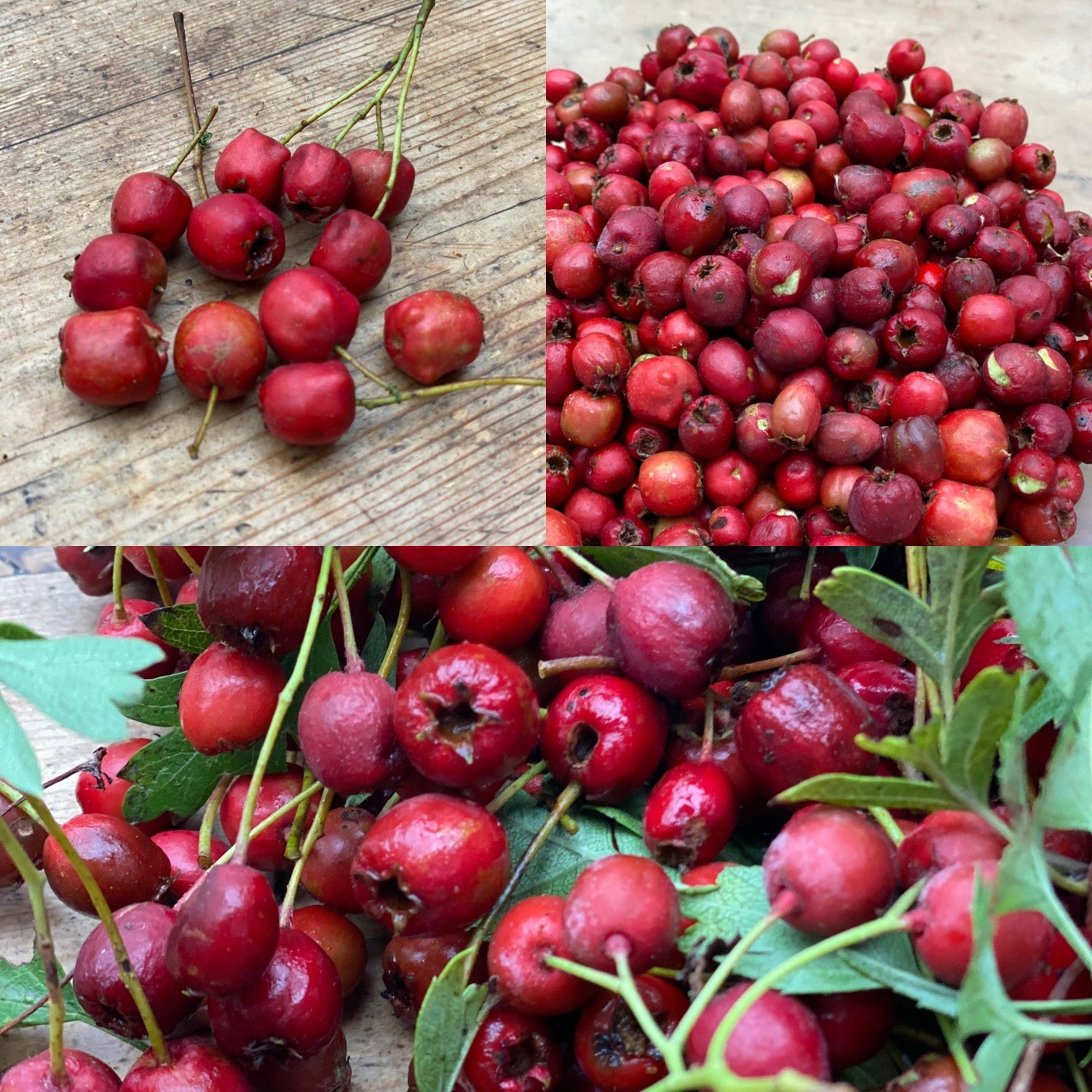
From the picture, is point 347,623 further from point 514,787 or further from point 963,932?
point 963,932

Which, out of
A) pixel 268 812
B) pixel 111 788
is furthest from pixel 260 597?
pixel 111 788

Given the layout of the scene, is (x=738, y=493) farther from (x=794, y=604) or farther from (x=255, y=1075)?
(x=255, y=1075)

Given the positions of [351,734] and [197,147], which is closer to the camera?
[351,734]

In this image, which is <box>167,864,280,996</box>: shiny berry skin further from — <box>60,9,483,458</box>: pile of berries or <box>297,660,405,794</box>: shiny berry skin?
<box>60,9,483,458</box>: pile of berries

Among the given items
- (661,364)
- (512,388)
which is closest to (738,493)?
(661,364)

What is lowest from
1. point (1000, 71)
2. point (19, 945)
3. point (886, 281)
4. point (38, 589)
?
point (19, 945)

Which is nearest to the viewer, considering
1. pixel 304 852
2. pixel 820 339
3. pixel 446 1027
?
pixel 446 1027
